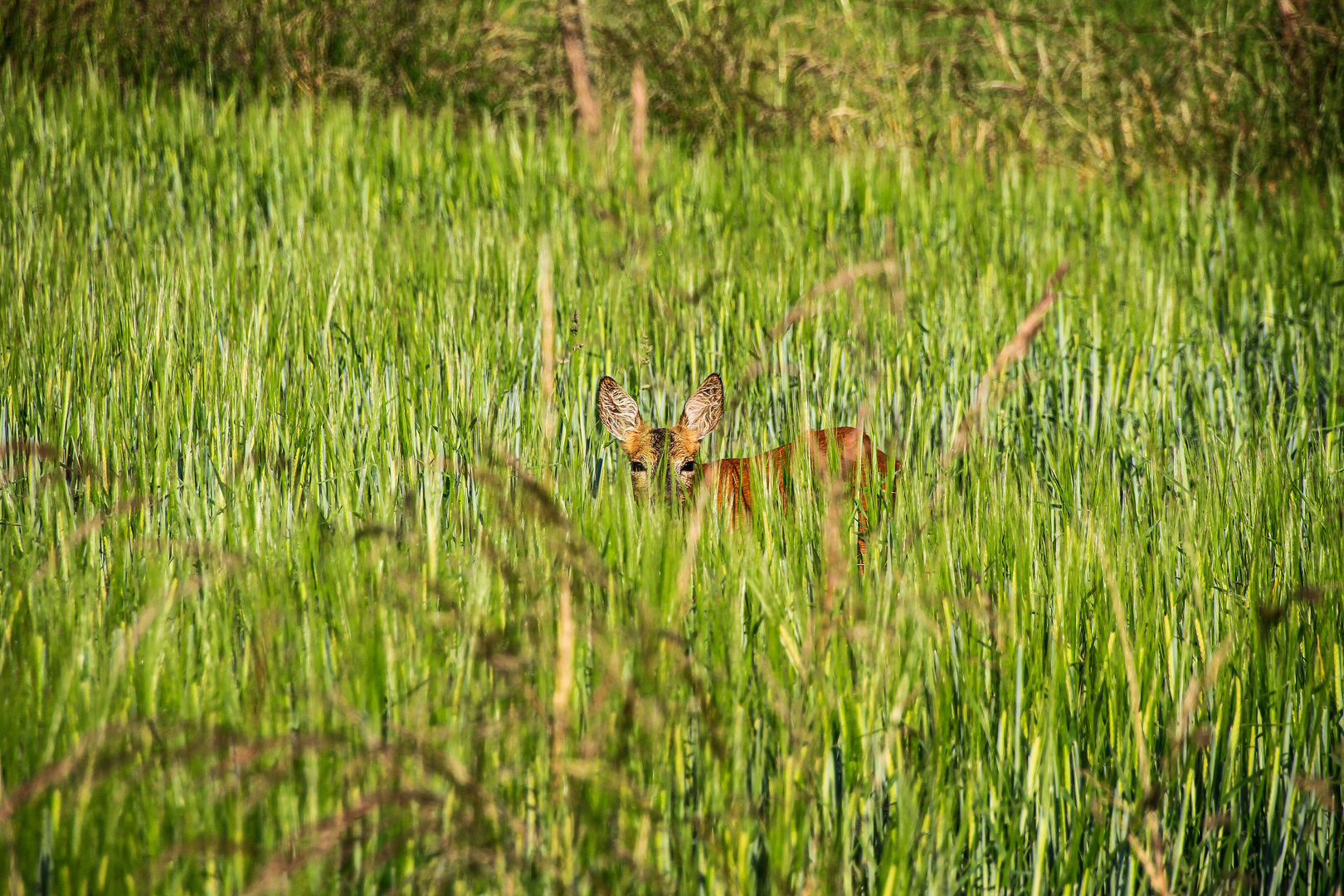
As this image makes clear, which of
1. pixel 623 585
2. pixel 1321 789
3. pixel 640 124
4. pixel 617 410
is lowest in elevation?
pixel 1321 789

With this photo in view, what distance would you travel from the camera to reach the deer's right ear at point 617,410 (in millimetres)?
2471

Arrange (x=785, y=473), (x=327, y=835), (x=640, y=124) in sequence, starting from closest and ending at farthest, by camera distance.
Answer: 1. (x=327, y=835)
2. (x=640, y=124)
3. (x=785, y=473)

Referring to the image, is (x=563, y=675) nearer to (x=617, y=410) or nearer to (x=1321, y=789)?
(x=1321, y=789)

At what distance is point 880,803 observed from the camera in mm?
1371

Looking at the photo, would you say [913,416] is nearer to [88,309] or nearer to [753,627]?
[753,627]

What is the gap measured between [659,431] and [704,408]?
141 millimetres

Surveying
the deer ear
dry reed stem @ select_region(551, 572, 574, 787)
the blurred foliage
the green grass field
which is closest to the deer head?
the deer ear

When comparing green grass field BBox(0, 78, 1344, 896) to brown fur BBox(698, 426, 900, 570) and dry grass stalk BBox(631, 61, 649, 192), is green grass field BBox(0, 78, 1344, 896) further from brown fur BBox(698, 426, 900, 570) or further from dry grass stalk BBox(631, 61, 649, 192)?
dry grass stalk BBox(631, 61, 649, 192)

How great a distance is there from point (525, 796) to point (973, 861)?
23.5 inches

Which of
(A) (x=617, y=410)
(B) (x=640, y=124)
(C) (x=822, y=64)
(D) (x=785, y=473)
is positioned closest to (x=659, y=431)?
(A) (x=617, y=410)


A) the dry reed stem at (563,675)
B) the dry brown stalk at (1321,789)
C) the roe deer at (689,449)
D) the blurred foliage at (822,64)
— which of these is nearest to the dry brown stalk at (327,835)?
the dry reed stem at (563,675)

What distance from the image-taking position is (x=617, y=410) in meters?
2.54

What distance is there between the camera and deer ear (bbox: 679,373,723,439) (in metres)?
2.49

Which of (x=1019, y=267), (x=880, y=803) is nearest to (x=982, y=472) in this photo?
(x=880, y=803)
